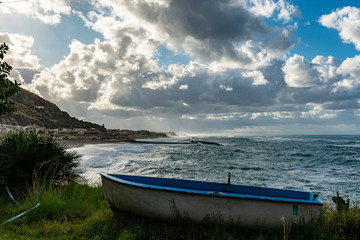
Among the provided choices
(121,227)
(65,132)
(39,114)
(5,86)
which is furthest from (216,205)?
(39,114)

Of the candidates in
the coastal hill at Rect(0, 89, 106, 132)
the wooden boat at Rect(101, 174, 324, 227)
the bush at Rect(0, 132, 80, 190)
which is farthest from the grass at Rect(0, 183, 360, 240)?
the coastal hill at Rect(0, 89, 106, 132)

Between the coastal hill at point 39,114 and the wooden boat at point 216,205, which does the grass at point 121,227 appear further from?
the coastal hill at point 39,114

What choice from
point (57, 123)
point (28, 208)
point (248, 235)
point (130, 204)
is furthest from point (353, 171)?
point (57, 123)

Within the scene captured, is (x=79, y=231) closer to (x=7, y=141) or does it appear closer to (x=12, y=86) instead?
(x=12, y=86)

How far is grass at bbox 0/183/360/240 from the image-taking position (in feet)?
15.1

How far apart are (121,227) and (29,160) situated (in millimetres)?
4393

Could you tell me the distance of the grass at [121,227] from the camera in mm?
4598

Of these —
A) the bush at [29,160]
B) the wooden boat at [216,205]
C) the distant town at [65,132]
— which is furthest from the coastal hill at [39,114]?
the wooden boat at [216,205]

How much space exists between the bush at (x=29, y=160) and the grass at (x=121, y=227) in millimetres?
1305

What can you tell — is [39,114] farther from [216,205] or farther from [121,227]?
[216,205]

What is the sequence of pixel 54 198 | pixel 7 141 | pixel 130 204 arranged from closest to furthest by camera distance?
pixel 130 204, pixel 54 198, pixel 7 141

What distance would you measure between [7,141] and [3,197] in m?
2.08

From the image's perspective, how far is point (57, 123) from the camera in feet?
364

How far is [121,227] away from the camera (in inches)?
196
